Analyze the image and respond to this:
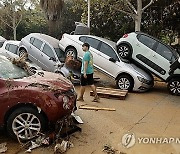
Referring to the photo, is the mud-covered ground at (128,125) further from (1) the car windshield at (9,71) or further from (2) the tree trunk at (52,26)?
(2) the tree trunk at (52,26)

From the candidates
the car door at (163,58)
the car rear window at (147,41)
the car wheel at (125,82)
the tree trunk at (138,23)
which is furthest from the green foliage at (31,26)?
the car door at (163,58)

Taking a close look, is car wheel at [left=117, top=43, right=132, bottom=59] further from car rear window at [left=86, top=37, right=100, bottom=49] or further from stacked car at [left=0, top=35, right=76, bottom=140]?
stacked car at [left=0, top=35, right=76, bottom=140]

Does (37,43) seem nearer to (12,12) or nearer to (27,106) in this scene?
(27,106)

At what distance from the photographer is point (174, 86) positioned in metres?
11.2

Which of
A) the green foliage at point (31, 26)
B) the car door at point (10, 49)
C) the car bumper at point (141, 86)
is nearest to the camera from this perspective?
the car bumper at point (141, 86)

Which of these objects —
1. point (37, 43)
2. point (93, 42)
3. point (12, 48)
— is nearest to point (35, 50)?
point (37, 43)

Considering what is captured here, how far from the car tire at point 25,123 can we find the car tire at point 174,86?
7013 millimetres

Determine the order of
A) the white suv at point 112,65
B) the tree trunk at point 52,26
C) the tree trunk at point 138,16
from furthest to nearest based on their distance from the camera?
the tree trunk at point 52,26 < the tree trunk at point 138,16 < the white suv at point 112,65

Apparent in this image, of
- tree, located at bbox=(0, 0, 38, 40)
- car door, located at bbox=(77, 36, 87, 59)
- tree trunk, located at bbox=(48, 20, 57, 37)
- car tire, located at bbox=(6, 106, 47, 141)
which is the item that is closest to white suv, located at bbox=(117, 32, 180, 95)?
car door, located at bbox=(77, 36, 87, 59)

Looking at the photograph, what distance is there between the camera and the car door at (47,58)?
38.2 feet

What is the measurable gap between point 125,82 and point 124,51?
1435 mm

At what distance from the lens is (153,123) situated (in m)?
7.25

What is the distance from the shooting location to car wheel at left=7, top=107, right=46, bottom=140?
5.48 metres

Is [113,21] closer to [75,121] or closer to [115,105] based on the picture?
[115,105]
